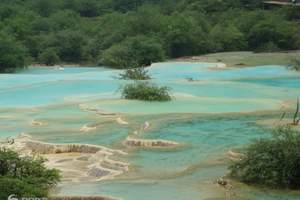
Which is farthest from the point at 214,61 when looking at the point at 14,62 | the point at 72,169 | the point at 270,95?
the point at 72,169

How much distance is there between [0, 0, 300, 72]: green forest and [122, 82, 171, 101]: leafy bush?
51.2 feet

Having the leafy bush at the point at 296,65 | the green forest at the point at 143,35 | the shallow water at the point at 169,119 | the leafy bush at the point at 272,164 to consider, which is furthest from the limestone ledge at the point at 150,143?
the green forest at the point at 143,35

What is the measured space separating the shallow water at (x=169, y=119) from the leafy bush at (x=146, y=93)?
381 mm

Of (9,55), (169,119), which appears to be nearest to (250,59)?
(9,55)

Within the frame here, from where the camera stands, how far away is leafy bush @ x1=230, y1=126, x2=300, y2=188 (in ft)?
32.7

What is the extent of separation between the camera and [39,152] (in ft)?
44.1

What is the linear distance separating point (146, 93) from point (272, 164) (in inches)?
379

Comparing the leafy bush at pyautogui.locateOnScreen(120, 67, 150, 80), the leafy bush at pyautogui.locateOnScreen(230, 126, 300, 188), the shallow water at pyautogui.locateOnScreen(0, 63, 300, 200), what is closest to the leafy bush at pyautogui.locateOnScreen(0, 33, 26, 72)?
the shallow water at pyautogui.locateOnScreen(0, 63, 300, 200)

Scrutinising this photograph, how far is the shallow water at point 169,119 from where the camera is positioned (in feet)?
33.5

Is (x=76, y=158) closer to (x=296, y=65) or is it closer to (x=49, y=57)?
(x=296, y=65)

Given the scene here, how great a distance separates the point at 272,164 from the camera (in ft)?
33.1

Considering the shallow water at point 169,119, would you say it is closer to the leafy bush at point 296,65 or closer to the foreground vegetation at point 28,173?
the foreground vegetation at point 28,173

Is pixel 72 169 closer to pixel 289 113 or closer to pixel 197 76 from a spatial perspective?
pixel 289 113

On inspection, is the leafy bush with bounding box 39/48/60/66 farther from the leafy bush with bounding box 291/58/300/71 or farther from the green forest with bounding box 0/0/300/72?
the leafy bush with bounding box 291/58/300/71
